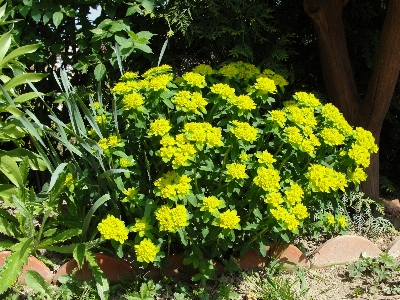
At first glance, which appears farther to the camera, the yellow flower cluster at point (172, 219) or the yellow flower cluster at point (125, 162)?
the yellow flower cluster at point (125, 162)

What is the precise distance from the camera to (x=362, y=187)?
3518mm

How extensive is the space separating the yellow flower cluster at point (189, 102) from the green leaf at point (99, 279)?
2.87ft

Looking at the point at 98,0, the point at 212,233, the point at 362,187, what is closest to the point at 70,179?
the point at 212,233

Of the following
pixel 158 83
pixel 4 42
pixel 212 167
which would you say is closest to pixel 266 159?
pixel 212 167

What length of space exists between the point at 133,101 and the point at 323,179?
3.10 ft

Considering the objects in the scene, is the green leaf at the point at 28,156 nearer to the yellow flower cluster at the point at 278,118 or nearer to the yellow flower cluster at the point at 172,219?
the yellow flower cluster at the point at 172,219

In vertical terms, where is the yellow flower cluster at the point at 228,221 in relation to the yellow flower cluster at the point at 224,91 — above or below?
below

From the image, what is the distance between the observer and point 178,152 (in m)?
2.35

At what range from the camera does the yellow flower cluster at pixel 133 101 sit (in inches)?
96.7

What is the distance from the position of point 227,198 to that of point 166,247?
0.52m

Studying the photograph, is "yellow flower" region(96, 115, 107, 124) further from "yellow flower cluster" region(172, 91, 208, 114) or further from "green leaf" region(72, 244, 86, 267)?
"green leaf" region(72, 244, 86, 267)

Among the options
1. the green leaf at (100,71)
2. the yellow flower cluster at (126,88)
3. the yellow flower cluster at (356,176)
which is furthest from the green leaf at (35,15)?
the yellow flower cluster at (356,176)

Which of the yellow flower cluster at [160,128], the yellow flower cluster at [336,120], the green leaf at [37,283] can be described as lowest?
the green leaf at [37,283]

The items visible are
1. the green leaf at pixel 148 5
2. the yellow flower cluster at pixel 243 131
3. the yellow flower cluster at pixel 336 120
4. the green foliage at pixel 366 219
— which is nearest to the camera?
the yellow flower cluster at pixel 243 131
